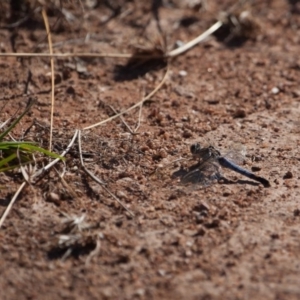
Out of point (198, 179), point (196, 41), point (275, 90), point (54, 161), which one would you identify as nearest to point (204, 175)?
point (198, 179)

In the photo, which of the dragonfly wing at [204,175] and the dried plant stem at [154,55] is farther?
the dried plant stem at [154,55]

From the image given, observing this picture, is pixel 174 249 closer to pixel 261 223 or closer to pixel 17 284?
pixel 261 223

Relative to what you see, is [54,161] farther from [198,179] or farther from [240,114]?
[240,114]

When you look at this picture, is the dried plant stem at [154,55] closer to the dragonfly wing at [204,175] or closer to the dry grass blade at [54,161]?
the dry grass blade at [54,161]

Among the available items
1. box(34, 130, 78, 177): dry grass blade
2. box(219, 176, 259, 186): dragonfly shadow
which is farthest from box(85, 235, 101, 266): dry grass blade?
box(219, 176, 259, 186): dragonfly shadow

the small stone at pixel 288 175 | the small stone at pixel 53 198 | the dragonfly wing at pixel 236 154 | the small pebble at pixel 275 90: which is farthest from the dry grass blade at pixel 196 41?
the small stone at pixel 53 198

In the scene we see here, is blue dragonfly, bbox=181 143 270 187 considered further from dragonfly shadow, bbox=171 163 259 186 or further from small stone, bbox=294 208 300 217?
small stone, bbox=294 208 300 217
